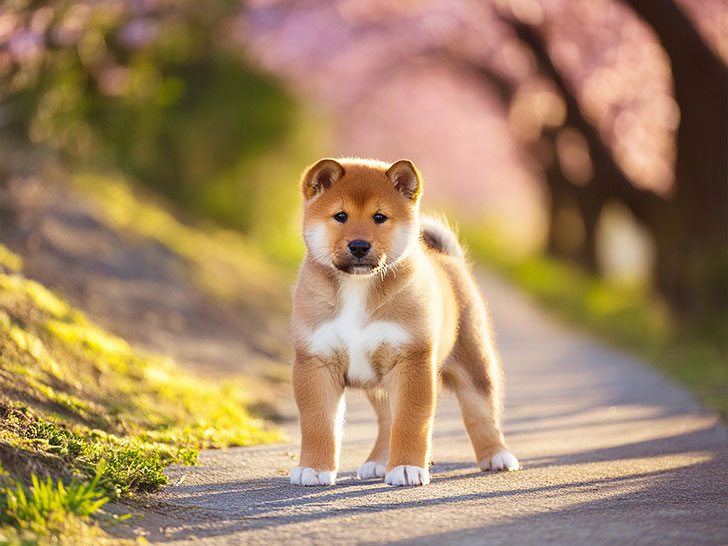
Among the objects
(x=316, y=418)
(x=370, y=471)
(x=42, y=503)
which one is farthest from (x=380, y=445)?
(x=42, y=503)

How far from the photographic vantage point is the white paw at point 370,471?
248 inches

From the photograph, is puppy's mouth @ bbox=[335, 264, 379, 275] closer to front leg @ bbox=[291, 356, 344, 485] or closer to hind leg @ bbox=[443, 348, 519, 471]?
front leg @ bbox=[291, 356, 344, 485]

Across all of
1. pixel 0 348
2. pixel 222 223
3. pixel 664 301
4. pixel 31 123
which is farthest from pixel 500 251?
pixel 0 348

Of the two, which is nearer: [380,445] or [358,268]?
[358,268]

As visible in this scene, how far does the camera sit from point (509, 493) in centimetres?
582

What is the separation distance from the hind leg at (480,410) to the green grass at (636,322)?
3117 millimetres

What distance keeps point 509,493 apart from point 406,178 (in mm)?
1803

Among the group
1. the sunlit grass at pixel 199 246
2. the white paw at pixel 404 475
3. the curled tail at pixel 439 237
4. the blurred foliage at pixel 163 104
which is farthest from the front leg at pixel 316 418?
the sunlit grass at pixel 199 246

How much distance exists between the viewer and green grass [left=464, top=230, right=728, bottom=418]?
444 inches

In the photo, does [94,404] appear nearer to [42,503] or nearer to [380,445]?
[380,445]

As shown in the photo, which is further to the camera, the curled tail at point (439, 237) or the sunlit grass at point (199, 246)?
the sunlit grass at point (199, 246)

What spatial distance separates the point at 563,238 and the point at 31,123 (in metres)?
17.0

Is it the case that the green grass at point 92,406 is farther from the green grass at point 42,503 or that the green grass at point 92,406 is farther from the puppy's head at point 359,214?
the puppy's head at point 359,214

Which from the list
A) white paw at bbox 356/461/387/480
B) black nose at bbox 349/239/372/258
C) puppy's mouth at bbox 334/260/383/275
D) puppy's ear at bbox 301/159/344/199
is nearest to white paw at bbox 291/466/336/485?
white paw at bbox 356/461/387/480
